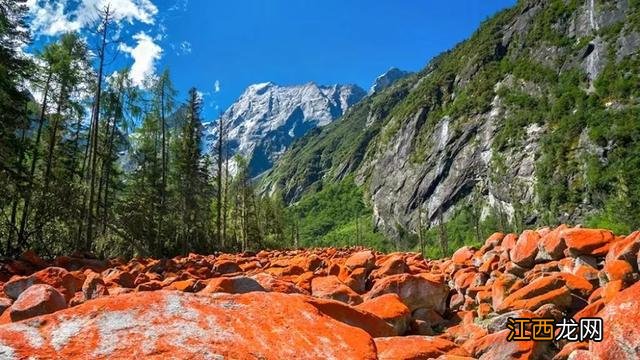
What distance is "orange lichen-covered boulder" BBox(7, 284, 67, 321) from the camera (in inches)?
220

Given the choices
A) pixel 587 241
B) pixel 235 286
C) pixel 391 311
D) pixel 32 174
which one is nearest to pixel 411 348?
pixel 391 311

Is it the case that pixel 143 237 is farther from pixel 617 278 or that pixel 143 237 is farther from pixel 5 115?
pixel 617 278

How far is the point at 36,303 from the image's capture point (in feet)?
18.6

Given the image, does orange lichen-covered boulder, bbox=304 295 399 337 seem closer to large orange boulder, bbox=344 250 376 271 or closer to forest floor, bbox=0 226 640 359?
forest floor, bbox=0 226 640 359

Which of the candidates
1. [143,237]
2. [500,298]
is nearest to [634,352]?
[500,298]

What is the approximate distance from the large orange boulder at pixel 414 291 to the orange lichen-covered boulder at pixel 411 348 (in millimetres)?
3829

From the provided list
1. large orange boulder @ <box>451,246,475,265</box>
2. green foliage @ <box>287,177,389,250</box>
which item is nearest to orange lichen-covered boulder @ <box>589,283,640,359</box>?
large orange boulder @ <box>451,246,475,265</box>

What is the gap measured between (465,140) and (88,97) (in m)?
104

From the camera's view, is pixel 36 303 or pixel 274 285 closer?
pixel 36 303

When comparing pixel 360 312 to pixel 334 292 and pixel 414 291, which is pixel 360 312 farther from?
pixel 414 291

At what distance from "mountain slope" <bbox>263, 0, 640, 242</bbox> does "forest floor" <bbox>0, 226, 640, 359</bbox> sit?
170ft

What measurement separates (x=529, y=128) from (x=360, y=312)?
10665 centimetres

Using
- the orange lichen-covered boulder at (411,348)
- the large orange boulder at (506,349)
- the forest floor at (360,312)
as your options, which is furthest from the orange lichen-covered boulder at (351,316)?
the large orange boulder at (506,349)

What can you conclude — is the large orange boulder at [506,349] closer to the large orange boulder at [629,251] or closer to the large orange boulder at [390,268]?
the large orange boulder at [629,251]
